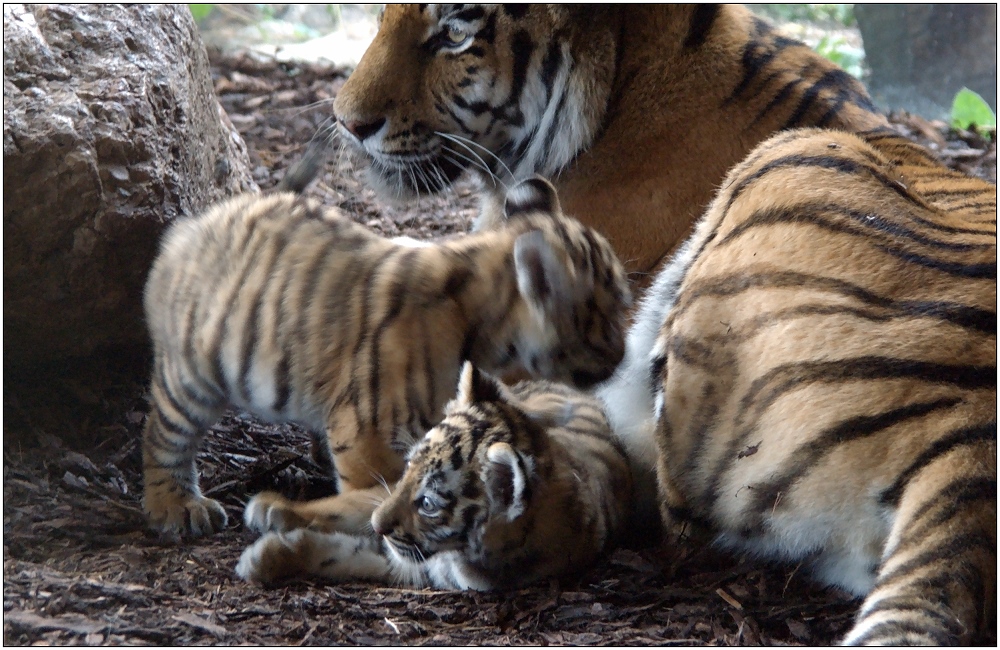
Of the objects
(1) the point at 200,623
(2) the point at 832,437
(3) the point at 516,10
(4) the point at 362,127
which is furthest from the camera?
(4) the point at 362,127

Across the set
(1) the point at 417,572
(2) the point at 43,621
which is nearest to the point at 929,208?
(1) the point at 417,572

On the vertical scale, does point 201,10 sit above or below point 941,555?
above

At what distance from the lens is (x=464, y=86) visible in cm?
290

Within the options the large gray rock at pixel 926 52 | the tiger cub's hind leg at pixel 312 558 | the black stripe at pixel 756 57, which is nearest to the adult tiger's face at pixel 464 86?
the black stripe at pixel 756 57

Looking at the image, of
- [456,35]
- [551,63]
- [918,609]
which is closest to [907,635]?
[918,609]

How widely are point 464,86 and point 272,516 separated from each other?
141 cm

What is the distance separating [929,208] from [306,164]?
1838mm

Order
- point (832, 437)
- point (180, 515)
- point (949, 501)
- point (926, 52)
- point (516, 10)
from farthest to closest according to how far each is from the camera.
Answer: point (926, 52)
point (516, 10)
point (180, 515)
point (832, 437)
point (949, 501)

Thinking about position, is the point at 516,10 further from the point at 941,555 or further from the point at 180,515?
the point at 941,555

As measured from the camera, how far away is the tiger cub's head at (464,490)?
2.15 m

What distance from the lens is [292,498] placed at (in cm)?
269

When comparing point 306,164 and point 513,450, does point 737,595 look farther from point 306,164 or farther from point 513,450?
point 306,164

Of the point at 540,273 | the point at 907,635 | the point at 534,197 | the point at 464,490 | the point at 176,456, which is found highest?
the point at 534,197

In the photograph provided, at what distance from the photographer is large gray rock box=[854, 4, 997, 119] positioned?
3861 mm
